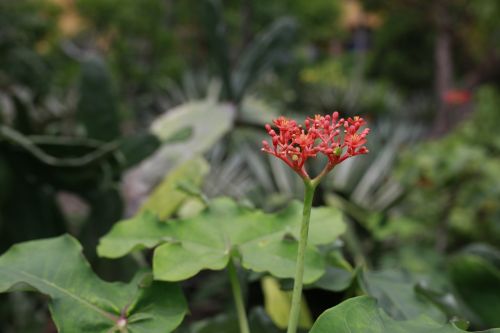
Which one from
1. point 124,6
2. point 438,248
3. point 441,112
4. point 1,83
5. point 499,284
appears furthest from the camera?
point 441,112

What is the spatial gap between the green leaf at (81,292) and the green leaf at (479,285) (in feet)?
1.26

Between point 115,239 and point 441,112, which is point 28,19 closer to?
point 115,239

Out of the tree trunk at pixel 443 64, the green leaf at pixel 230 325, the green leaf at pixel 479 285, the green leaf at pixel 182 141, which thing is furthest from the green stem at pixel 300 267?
the tree trunk at pixel 443 64

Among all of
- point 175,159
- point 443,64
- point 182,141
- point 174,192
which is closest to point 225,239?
point 174,192

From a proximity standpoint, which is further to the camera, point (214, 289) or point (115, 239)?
point (214, 289)

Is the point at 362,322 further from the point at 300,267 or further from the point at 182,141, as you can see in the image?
the point at 182,141

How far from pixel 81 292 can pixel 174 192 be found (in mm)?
380

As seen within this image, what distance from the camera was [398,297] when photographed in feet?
1.78

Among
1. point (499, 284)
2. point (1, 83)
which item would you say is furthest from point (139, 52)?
point (499, 284)

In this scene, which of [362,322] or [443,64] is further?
[443,64]

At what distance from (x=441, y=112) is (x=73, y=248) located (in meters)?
6.13

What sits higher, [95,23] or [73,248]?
[73,248]

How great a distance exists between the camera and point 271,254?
19.1 inches

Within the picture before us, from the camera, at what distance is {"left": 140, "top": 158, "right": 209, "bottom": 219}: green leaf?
82 centimetres
